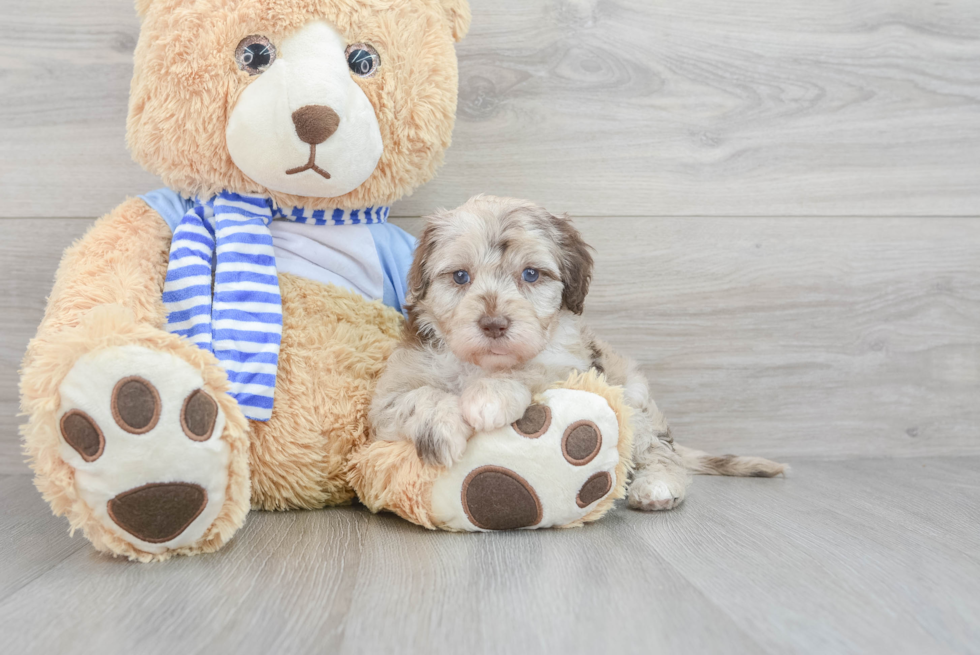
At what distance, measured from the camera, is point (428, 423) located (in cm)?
156

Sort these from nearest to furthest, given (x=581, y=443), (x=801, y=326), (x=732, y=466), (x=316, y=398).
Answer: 1. (x=581, y=443)
2. (x=316, y=398)
3. (x=732, y=466)
4. (x=801, y=326)

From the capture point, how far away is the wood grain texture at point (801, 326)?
8.20 ft

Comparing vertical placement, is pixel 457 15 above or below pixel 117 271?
above

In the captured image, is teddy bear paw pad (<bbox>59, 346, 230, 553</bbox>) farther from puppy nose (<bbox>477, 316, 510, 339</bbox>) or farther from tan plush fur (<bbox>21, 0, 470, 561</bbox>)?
puppy nose (<bbox>477, 316, 510, 339</bbox>)

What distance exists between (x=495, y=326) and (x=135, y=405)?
2.41 ft

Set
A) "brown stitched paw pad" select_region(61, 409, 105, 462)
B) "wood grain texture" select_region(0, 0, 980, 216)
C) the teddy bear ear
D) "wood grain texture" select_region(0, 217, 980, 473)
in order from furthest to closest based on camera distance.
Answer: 1. "wood grain texture" select_region(0, 217, 980, 473)
2. "wood grain texture" select_region(0, 0, 980, 216)
3. the teddy bear ear
4. "brown stitched paw pad" select_region(61, 409, 105, 462)

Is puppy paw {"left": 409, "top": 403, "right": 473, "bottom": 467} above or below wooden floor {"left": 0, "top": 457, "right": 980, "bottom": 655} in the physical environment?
above

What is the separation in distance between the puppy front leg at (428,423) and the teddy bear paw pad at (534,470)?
0.14ft

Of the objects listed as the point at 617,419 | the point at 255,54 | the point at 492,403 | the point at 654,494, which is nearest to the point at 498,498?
the point at 492,403

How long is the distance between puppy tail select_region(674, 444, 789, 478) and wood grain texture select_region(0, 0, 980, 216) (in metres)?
0.83

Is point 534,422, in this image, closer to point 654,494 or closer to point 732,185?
point 654,494

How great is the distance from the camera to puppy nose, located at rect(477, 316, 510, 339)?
1.61m

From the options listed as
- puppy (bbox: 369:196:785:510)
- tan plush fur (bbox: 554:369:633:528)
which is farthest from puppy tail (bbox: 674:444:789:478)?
tan plush fur (bbox: 554:369:633:528)

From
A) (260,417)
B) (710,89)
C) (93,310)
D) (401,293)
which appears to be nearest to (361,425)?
(260,417)
